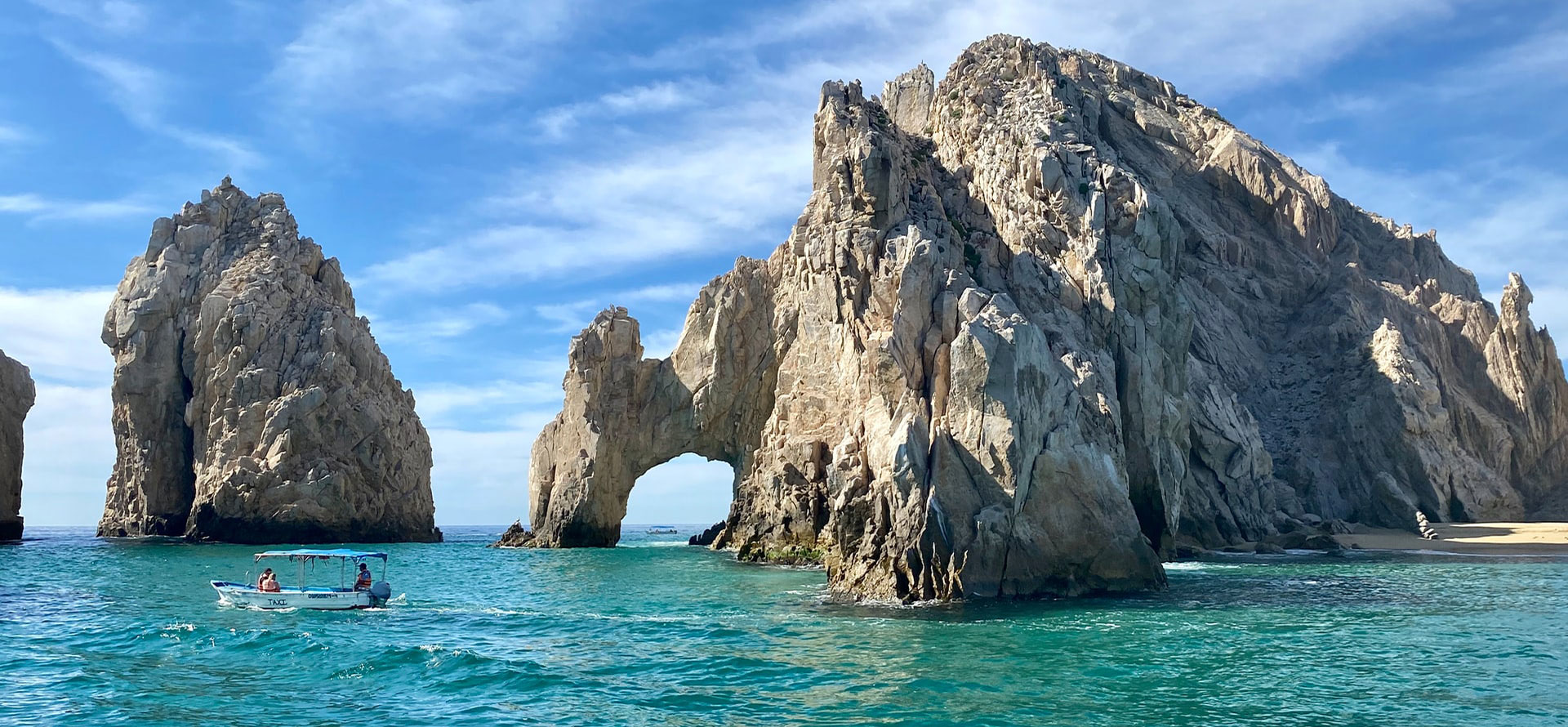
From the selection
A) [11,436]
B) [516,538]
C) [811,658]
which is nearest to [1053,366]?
[811,658]

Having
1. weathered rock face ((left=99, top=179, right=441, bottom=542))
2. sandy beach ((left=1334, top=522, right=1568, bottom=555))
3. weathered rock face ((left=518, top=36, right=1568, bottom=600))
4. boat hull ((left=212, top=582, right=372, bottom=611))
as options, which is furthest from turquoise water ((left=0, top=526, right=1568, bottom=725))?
weathered rock face ((left=99, top=179, right=441, bottom=542))

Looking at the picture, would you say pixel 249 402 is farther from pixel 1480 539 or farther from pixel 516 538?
pixel 1480 539

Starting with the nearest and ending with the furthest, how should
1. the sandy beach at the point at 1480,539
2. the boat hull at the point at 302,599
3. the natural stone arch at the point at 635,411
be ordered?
the boat hull at the point at 302,599 → the sandy beach at the point at 1480,539 → the natural stone arch at the point at 635,411

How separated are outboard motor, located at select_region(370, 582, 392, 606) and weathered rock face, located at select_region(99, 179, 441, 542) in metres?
44.2

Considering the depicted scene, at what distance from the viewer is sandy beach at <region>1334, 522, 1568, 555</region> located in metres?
54.8

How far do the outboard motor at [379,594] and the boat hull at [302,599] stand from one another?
4.6 inches

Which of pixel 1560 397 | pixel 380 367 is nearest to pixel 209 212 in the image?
pixel 380 367

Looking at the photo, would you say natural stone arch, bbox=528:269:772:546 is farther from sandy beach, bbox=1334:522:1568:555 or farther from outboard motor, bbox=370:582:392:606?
sandy beach, bbox=1334:522:1568:555

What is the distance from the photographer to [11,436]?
3268 inches

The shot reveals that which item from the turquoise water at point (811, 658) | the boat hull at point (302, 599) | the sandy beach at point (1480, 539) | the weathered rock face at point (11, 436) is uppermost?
the weathered rock face at point (11, 436)

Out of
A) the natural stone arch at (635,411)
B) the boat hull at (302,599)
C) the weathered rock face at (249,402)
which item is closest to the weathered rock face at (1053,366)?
the natural stone arch at (635,411)

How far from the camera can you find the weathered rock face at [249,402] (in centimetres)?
7775

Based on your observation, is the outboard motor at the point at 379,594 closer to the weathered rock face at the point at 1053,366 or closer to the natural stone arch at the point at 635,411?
the weathered rock face at the point at 1053,366

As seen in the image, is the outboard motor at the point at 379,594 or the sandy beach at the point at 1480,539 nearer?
the outboard motor at the point at 379,594
